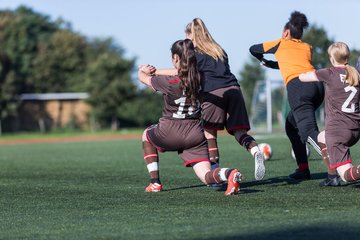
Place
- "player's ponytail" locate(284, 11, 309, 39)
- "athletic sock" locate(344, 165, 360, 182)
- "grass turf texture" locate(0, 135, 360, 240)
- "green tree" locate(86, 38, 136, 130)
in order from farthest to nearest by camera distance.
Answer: "green tree" locate(86, 38, 136, 130)
"player's ponytail" locate(284, 11, 309, 39)
"athletic sock" locate(344, 165, 360, 182)
"grass turf texture" locate(0, 135, 360, 240)

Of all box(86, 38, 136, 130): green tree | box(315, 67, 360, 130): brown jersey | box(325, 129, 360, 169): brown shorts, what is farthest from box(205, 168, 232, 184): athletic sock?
box(86, 38, 136, 130): green tree

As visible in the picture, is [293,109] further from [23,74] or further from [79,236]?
[23,74]

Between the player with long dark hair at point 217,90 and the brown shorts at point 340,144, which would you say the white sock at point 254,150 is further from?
the brown shorts at point 340,144

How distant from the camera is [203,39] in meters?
9.48

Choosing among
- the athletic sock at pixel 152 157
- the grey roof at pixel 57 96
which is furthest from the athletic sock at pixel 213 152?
the grey roof at pixel 57 96

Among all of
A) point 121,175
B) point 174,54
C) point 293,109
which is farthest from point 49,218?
point 121,175

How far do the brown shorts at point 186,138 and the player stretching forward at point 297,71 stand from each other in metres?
1.40

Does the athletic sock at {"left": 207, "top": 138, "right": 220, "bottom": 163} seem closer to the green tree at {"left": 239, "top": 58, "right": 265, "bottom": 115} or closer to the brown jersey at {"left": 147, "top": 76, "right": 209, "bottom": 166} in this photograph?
the brown jersey at {"left": 147, "top": 76, "right": 209, "bottom": 166}

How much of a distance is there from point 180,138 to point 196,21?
4.94ft

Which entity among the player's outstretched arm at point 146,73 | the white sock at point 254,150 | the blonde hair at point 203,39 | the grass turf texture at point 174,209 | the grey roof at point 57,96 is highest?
the blonde hair at point 203,39

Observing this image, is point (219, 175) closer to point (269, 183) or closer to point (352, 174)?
point (352, 174)

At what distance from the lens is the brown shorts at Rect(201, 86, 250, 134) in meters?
9.68

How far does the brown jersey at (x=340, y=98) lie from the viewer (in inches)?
333

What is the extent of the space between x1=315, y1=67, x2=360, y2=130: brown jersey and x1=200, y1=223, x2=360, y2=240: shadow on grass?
248 centimetres
